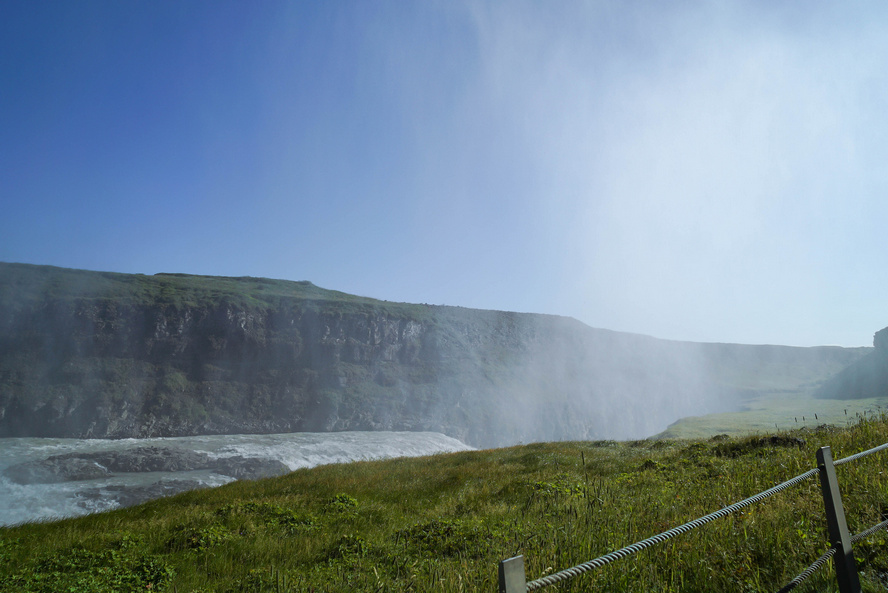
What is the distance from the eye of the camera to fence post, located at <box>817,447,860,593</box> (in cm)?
367

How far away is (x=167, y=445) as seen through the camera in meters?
48.4

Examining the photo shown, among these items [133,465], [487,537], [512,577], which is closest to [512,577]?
[512,577]

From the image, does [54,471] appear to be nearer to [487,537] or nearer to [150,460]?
[150,460]

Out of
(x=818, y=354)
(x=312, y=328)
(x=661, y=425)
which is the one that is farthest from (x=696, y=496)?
(x=818, y=354)

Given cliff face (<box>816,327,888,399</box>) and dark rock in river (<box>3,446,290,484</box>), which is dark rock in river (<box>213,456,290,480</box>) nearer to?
dark rock in river (<box>3,446,290,484</box>)

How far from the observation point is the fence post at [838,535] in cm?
367

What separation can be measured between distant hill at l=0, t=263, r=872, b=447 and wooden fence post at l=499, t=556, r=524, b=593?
87.9m

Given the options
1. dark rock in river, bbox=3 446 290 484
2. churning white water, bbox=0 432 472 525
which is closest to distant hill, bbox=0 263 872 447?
churning white water, bbox=0 432 472 525

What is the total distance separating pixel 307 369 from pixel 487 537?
91.6 meters

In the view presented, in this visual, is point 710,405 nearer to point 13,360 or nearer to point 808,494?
point 808,494

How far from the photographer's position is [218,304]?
9006 cm

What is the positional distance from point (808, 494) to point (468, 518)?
6215mm

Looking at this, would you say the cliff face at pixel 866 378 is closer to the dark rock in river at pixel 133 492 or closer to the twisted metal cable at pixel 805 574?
the twisted metal cable at pixel 805 574

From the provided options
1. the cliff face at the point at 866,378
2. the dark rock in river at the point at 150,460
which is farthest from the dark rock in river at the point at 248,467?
the cliff face at the point at 866,378
